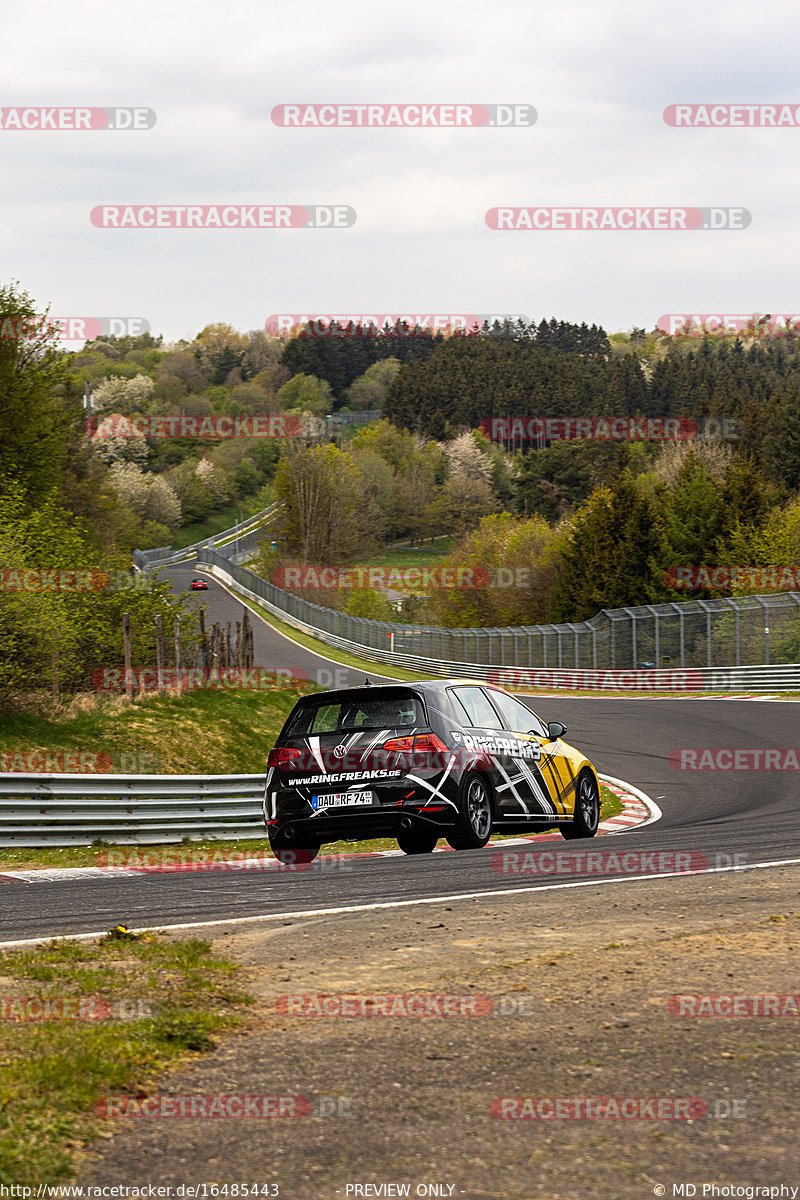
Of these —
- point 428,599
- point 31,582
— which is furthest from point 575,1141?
point 428,599

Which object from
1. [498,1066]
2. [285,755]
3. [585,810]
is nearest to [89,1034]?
[498,1066]

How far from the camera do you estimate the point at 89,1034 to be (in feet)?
15.3

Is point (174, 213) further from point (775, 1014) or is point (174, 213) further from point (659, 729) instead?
point (775, 1014)

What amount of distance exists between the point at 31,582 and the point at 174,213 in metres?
10.7

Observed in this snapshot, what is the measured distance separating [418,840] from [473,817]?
3.15 feet

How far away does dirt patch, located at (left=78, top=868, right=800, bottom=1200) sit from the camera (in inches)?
138

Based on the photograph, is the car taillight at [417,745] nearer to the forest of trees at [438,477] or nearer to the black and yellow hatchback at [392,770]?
the black and yellow hatchback at [392,770]

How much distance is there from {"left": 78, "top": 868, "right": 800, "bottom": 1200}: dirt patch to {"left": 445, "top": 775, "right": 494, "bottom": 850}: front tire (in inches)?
143

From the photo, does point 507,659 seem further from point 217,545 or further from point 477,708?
point 217,545

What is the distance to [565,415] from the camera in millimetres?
141000

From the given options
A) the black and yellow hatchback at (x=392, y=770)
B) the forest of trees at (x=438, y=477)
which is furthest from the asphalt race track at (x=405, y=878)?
the forest of trees at (x=438, y=477)

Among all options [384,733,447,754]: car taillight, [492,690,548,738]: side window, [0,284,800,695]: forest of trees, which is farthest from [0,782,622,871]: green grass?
[0,284,800,695]: forest of trees

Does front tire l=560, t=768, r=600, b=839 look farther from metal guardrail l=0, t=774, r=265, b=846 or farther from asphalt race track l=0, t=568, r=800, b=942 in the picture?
metal guardrail l=0, t=774, r=265, b=846

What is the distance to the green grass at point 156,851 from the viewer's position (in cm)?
1186
